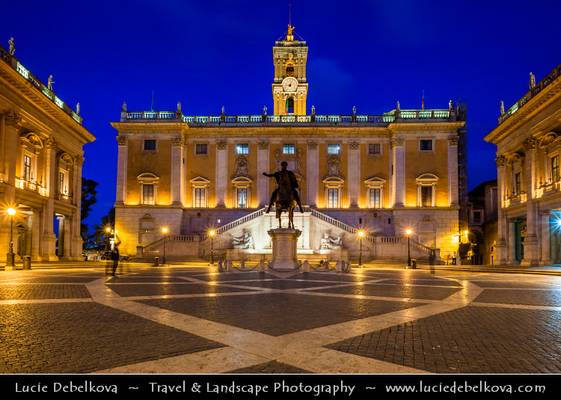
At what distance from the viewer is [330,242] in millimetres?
45125

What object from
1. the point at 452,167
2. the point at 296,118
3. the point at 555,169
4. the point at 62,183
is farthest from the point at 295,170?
the point at 555,169

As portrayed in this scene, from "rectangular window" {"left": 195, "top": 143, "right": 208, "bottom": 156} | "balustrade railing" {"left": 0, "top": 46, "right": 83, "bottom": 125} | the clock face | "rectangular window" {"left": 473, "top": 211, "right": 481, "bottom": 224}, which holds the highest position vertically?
the clock face

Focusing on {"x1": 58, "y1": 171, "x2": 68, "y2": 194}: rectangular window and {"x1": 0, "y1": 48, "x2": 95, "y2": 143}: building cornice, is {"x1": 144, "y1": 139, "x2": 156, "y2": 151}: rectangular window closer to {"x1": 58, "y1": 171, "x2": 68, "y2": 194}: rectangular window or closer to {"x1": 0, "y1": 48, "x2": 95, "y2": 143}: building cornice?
{"x1": 0, "y1": 48, "x2": 95, "y2": 143}: building cornice

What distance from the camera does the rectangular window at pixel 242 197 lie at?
2135 inches

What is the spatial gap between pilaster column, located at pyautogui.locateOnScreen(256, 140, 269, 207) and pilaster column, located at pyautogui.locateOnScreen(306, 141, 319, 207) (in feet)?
16.5

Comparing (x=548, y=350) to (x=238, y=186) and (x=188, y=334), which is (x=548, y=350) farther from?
(x=238, y=186)

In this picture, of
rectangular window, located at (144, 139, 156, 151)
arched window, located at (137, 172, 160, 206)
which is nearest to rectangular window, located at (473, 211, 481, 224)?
arched window, located at (137, 172, 160, 206)

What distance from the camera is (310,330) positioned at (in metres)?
7.46

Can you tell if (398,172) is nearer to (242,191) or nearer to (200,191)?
(242,191)

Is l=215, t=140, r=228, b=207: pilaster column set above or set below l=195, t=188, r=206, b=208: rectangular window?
above

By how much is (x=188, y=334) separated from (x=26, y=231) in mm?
39260

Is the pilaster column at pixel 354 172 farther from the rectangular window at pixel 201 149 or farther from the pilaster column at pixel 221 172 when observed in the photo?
the rectangular window at pixel 201 149

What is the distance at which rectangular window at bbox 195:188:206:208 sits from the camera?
178ft
